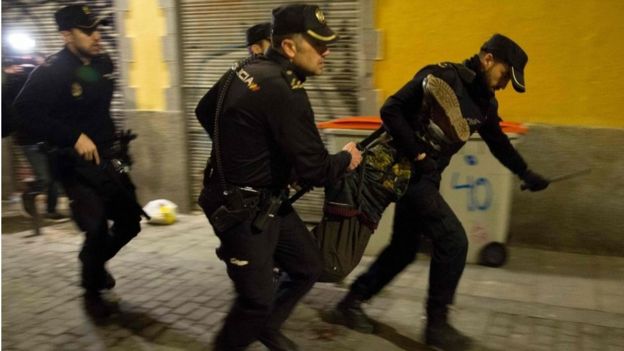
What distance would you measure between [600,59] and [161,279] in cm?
419

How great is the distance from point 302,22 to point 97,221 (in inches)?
84.0

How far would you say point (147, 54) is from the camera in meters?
6.88

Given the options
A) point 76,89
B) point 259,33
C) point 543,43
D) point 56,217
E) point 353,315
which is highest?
point 259,33

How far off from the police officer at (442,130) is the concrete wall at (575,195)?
194cm

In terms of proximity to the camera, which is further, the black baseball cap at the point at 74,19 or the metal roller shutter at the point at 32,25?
the metal roller shutter at the point at 32,25

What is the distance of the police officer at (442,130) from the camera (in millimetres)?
3256

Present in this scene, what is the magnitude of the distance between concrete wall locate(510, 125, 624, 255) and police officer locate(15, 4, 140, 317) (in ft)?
11.7

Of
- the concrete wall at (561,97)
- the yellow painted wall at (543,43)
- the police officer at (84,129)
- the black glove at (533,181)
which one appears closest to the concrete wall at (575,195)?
the concrete wall at (561,97)

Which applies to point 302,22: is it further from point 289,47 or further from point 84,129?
point 84,129

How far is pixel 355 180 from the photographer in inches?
132

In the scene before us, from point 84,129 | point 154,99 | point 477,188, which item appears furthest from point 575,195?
point 154,99

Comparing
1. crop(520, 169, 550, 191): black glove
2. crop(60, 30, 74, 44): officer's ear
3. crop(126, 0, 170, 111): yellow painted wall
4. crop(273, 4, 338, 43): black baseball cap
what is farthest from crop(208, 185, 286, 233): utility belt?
crop(126, 0, 170, 111): yellow painted wall

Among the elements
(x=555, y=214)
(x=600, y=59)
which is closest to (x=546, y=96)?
(x=600, y=59)

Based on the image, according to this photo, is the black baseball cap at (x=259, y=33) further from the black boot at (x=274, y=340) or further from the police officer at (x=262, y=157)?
the black boot at (x=274, y=340)
